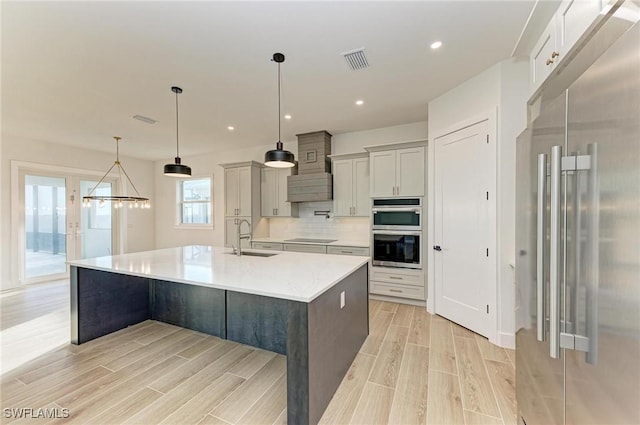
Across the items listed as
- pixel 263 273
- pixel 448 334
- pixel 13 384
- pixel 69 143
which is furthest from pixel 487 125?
pixel 69 143

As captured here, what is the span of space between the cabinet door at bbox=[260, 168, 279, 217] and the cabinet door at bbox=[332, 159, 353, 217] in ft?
4.14

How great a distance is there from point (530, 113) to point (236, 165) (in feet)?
15.0

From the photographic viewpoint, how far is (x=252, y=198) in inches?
200

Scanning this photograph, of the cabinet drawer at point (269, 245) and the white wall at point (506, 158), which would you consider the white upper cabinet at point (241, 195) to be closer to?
the cabinet drawer at point (269, 245)

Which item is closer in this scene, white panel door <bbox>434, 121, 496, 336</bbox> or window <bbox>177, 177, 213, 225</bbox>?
white panel door <bbox>434, 121, 496, 336</bbox>

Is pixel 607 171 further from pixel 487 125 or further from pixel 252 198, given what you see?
pixel 252 198

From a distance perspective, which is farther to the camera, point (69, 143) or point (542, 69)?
point (69, 143)

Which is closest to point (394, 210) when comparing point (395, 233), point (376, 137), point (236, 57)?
point (395, 233)

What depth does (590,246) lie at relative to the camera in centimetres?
84

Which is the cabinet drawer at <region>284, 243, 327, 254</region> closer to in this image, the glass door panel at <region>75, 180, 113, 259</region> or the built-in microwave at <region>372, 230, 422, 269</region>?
the built-in microwave at <region>372, 230, 422, 269</region>

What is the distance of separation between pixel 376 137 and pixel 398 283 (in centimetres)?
251

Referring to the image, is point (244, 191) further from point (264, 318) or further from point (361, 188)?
point (264, 318)

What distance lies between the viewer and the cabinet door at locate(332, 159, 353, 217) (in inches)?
177

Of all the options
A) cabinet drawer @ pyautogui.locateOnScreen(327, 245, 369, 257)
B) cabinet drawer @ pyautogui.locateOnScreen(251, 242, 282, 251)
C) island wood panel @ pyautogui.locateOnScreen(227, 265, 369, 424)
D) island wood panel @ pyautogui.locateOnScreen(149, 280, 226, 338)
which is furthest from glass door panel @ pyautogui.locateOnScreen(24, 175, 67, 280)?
cabinet drawer @ pyautogui.locateOnScreen(327, 245, 369, 257)
